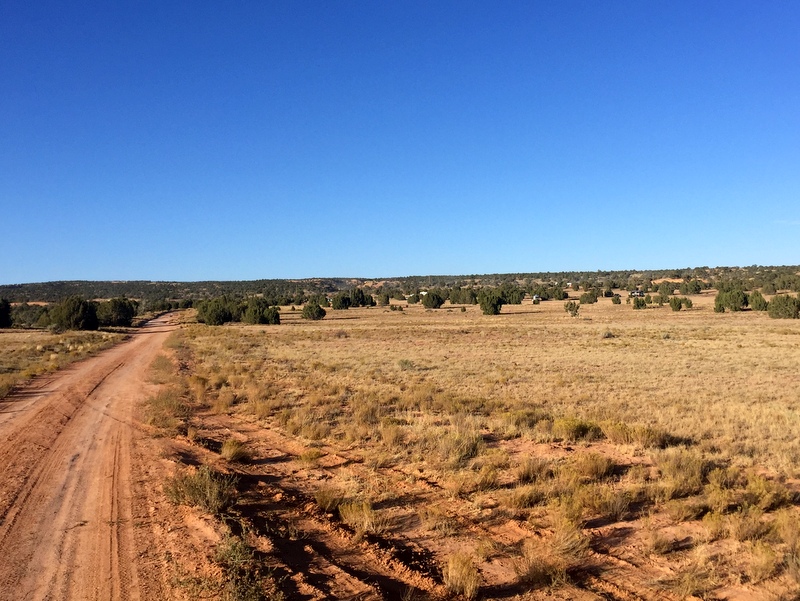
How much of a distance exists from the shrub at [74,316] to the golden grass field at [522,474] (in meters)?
43.1

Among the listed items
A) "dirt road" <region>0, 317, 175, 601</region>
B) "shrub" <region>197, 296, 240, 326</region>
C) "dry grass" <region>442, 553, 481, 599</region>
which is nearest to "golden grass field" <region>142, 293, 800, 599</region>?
"dry grass" <region>442, 553, 481, 599</region>

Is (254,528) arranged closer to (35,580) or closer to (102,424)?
(35,580)

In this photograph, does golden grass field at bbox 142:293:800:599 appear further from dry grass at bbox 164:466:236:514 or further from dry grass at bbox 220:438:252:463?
dry grass at bbox 164:466:236:514

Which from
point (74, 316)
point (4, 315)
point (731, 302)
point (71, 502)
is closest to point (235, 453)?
point (71, 502)

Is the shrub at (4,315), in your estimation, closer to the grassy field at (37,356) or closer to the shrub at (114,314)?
the shrub at (114,314)

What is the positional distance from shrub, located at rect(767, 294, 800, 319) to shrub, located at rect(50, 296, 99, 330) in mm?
78299

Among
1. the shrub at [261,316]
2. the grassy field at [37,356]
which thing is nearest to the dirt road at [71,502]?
the grassy field at [37,356]

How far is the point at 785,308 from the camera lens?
60.6m

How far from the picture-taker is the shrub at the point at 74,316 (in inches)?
2274

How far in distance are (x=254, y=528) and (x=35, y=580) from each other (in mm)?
2420

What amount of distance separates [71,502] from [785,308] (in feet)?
236

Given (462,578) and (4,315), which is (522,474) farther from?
(4,315)

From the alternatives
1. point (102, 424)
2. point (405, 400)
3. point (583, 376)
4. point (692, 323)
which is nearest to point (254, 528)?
point (102, 424)

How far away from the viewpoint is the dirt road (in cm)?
573
